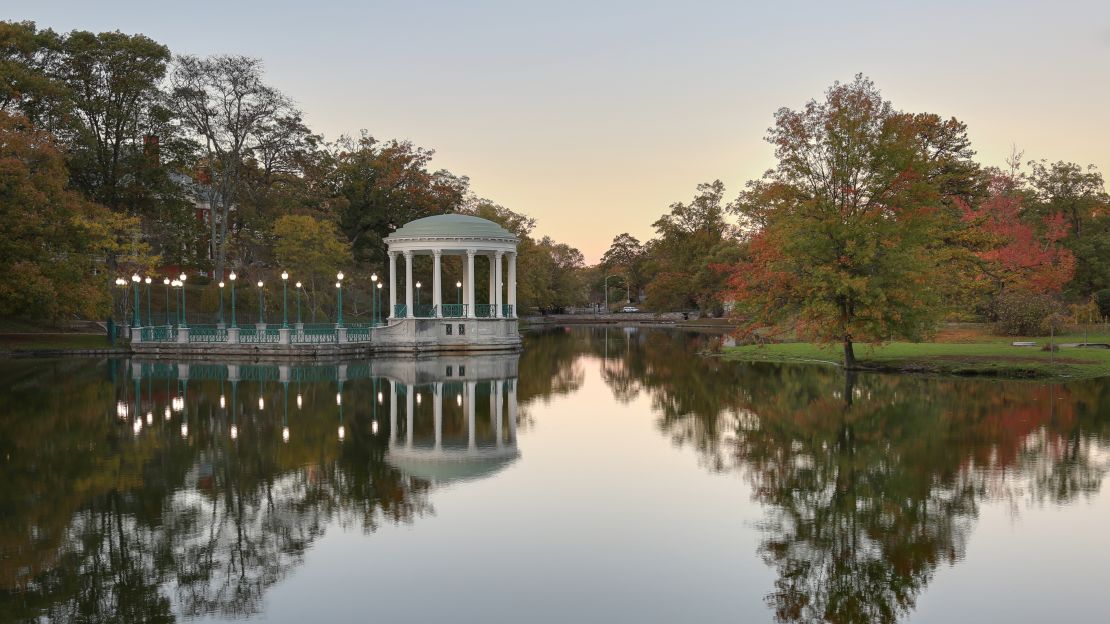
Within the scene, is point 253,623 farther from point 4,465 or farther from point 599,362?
point 599,362

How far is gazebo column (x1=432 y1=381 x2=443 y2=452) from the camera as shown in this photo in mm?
18109

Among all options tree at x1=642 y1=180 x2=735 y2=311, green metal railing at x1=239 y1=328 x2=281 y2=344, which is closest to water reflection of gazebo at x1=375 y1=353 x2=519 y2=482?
green metal railing at x1=239 y1=328 x2=281 y2=344

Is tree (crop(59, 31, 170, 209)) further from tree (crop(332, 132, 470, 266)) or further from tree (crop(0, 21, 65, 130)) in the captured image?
tree (crop(332, 132, 470, 266))

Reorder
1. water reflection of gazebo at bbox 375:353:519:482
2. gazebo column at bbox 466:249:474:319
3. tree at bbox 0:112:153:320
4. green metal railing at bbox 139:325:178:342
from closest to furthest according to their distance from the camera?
1. water reflection of gazebo at bbox 375:353:519:482
2. tree at bbox 0:112:153:320
3. green metal railing at bbox 139:325:178:342
4. gazebo column at bbox 466:249:474:319

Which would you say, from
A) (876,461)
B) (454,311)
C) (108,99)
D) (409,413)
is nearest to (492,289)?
(454,311)

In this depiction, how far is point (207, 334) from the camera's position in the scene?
47844 mm

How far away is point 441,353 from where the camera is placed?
4847cm

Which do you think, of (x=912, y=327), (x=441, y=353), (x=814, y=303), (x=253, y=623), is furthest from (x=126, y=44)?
(x=253, y=623)

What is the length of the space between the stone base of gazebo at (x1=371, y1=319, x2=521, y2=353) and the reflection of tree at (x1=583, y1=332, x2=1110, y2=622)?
2034 cm

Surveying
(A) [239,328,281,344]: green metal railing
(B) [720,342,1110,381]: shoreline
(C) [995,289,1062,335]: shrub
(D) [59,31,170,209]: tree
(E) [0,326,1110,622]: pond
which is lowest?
(E) [0,326,1110,622]: pond

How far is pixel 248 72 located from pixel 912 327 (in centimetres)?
4300

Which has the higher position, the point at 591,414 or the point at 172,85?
the point at 172,85

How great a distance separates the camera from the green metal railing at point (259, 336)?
4547 cm

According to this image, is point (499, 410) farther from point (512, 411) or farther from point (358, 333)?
point (358, 333)
